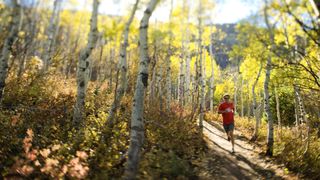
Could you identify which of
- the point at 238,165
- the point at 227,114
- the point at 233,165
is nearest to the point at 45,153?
the point at 233,165

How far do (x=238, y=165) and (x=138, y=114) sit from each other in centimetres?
414

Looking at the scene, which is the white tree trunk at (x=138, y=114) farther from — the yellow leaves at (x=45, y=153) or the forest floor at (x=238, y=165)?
the forest floor at (x=238, y=165)

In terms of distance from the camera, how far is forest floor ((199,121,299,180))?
27.5 feet

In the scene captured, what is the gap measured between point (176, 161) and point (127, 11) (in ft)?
41.1

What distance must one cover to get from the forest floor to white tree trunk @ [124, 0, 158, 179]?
2364 millimetres

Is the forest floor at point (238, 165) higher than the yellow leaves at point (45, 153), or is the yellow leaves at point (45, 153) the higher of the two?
the yellow leaves at point (45, 153)

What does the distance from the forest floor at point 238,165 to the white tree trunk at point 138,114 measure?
236 cm

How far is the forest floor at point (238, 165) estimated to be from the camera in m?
8.39

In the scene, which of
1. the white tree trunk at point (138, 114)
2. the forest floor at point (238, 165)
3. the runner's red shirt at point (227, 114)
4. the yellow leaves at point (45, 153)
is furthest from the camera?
the runner's red shirt at point (227, 114)

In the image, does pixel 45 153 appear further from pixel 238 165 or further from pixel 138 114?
pixel 238 165

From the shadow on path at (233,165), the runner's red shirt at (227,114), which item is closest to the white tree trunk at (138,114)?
the shadow on path at (233,165)

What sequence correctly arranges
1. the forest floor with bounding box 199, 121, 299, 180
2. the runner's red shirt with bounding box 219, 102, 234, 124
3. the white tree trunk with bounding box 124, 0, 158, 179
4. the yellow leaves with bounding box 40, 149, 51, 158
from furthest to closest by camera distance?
the runner's red shirt with bounding box 219, 102, 234, 124
the forest floor with bounding box 199, 121, 299, 180
the yellow leaves with bounding box 40, 149, 51, 158
the white tree trunk with bounding box 124, 0, 158, 179

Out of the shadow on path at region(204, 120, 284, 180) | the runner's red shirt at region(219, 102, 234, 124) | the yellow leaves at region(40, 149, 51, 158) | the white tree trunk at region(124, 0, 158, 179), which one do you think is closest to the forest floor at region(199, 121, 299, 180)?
the shadow on path at region(204, 120, 284, 180)

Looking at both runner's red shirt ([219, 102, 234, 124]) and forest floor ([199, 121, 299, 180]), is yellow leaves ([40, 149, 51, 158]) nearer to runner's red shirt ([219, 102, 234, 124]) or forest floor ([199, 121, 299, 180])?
forest floor ([199, 121, 299, 180])
